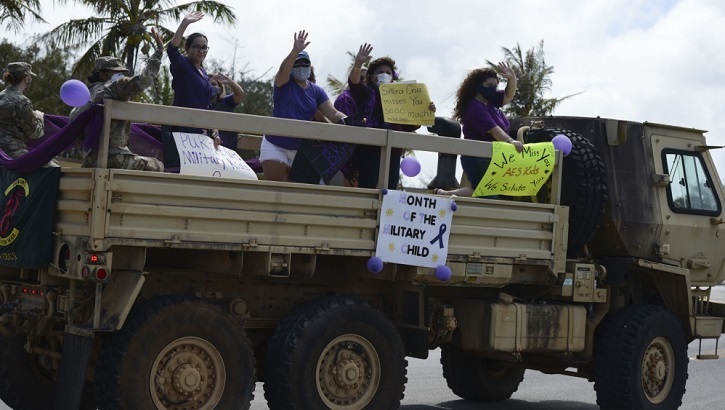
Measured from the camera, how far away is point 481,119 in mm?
10047

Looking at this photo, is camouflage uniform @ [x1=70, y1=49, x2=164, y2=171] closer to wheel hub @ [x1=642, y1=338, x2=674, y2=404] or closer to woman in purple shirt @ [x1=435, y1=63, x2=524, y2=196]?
woman in purple shirt @ [x1=435, y1=63, x2=524, y2=196]

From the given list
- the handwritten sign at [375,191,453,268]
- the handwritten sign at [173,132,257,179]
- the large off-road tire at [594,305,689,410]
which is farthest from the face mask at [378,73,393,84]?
the large off-road tire at [594,305,689,410]

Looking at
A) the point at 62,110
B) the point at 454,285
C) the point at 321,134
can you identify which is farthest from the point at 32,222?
the point at 62,110

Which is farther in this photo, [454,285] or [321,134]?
[454,285]

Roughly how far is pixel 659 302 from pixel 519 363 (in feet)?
4.60

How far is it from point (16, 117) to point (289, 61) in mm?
2044

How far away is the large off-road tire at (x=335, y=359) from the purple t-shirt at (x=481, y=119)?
7.54 feet

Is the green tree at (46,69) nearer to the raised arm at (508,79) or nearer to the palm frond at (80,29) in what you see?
the palm frond at (80,29)

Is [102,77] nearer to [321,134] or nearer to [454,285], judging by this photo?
[321,134]

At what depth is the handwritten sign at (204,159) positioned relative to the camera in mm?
8109

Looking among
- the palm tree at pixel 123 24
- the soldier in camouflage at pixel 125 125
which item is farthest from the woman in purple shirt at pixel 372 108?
the palm tree at pixel 123 24

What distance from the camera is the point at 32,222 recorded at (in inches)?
299

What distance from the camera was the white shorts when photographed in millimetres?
9016

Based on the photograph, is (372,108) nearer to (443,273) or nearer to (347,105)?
(347,105)
